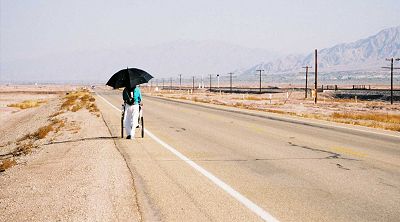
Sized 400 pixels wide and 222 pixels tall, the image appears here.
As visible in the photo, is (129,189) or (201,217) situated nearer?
(201,217)

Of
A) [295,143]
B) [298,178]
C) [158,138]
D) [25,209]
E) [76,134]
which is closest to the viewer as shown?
[25,209]

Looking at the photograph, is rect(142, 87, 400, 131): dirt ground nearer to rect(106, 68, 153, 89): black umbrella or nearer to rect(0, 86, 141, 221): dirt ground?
rect(106, 68, 153, 89): black umbrella

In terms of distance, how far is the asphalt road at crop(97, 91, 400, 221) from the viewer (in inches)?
256

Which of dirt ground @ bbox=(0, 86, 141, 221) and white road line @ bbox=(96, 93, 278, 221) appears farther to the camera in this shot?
dirt ground @ bbox=(0, 86, 141, 221)

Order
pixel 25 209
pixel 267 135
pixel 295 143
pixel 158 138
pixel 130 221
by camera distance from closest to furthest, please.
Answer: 1. pixel 130 221
2. pixel 25 209
3. pixel 295 143
4. pixel 158 138
5. pixel 267 135

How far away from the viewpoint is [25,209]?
6777mm

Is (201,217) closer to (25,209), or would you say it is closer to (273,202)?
(273,202)

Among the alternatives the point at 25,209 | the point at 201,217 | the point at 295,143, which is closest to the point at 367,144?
the point at 295,143

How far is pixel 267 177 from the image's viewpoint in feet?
28.8

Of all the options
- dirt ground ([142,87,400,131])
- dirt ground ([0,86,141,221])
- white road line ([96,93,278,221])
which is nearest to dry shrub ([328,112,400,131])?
dirt ground ([142,87,400,131])

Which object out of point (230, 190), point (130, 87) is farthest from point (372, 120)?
point (230, 190)

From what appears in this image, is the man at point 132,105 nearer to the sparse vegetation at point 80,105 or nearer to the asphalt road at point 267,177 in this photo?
the asphalt road at point 267,177

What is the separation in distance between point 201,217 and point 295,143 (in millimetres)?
8213

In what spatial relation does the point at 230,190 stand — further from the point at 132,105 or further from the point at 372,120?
the point at 372,120
